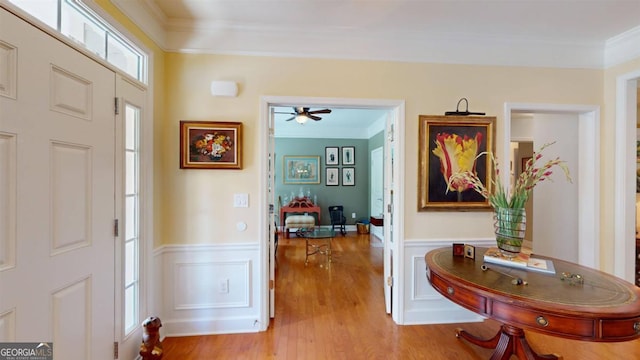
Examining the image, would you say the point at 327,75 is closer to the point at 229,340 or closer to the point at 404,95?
the point at 404,95

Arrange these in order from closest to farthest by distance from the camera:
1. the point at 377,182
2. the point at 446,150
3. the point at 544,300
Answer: the point at 544,300
the point at 446,150
the point at 377,182

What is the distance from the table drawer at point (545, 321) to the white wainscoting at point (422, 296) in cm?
98

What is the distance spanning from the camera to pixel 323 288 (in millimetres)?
3088

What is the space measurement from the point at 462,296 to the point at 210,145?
7.08 feet

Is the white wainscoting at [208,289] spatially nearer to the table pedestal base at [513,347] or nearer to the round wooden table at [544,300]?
the round wooden table at [544,300]

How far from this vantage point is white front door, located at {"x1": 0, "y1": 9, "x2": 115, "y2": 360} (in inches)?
40.8

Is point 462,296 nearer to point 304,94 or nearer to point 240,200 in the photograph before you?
point 240,200

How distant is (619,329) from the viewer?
116 cm

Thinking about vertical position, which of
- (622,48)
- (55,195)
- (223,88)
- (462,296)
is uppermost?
(622,48)

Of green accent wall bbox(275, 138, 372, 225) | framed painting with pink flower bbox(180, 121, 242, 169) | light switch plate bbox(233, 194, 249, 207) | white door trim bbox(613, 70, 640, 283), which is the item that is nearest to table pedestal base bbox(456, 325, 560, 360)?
white door trim bbox(613, 70, 640, 283)

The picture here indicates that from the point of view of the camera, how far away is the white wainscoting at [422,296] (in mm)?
2342

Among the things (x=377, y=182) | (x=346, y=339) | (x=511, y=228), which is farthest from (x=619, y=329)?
(x=377, y=182)

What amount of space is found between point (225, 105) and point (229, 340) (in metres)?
2.01

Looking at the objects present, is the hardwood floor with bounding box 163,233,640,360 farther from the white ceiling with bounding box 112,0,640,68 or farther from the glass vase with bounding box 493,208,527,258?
the white ceiling with bounding box 112,0,640,68
